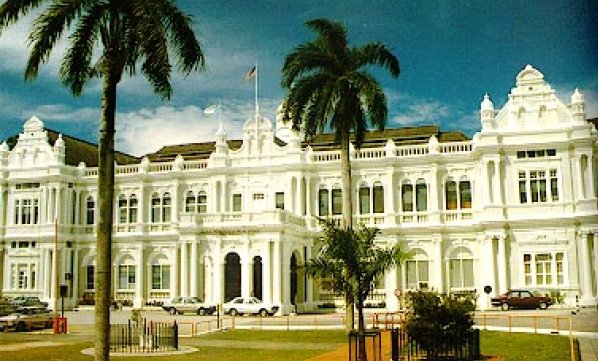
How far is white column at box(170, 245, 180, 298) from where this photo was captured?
53.7 meters

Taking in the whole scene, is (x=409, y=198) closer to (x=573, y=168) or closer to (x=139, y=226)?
(x=573, y=168)

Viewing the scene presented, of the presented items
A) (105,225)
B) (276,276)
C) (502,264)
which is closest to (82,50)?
(105,225)

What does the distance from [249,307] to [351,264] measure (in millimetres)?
24681

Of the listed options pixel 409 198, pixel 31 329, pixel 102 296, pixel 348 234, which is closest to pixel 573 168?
pixel 409 198

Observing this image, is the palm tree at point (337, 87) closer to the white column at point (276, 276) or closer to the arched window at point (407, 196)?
the white column at point (276, 276)

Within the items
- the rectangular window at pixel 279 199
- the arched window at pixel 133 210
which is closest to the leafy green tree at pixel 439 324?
the rectangular window at pixel 279 199

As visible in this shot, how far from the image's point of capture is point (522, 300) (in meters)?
43.5

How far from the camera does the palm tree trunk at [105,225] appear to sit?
1747cm

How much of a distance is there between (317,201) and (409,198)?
660 cm

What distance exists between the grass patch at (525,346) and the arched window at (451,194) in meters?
21.7

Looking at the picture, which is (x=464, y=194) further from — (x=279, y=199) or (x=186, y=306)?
(x=186, y=306)

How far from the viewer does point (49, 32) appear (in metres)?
18.3

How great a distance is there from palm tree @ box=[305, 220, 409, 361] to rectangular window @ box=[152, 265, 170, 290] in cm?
3446

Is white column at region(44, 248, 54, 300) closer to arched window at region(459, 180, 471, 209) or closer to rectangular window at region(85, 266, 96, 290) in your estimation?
rectangular window at region(85, 266, 96, 290)
